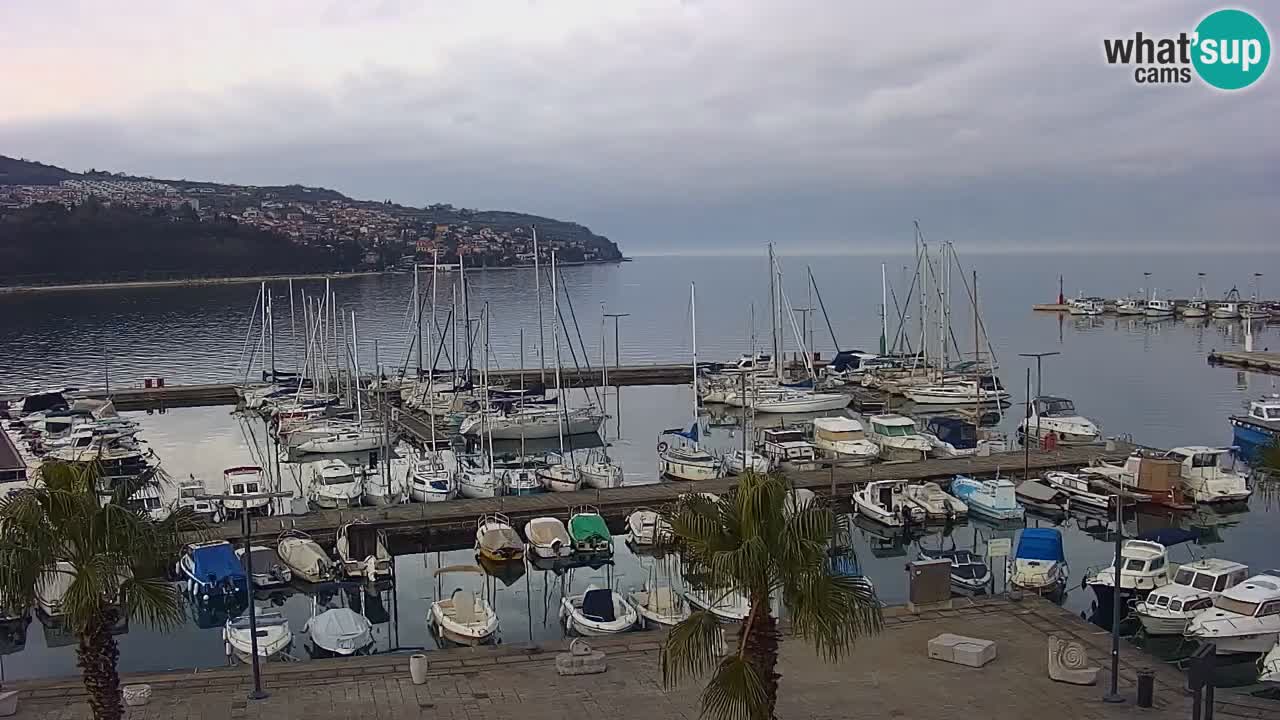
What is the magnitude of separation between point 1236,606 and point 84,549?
60.5 ft

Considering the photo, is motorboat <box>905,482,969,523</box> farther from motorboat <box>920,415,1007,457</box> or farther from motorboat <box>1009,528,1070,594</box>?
motorboat <box>920,415,1007,457</box>

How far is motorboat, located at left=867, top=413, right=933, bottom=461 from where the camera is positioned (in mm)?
40188

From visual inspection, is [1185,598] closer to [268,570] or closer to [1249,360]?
[268,570]

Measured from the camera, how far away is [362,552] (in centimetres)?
2805

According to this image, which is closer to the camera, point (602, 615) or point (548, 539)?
point (602, 615)

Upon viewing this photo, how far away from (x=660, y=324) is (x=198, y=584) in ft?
337

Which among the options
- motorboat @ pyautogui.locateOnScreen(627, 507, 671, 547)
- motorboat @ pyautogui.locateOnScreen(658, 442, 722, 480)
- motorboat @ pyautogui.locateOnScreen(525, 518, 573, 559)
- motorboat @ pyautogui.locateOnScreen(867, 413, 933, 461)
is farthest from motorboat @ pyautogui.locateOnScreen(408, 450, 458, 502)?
motorboat @ pyautogui.locateOnScreen(867, 413, 933, 461)

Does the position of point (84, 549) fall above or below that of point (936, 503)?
above

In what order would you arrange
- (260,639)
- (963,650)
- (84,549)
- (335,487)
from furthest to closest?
(335,487)
(260,639)
(963,650)
(84,549)

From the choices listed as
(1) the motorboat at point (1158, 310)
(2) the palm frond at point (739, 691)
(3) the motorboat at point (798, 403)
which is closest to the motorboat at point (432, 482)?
(3) the motorboat at point (798, 403)

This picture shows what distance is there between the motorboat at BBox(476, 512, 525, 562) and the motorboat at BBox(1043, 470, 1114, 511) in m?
16.7

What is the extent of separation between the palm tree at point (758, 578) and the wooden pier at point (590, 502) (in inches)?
668

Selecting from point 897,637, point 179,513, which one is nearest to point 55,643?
point 179,513

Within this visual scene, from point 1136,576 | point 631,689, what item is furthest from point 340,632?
point 1136,576
